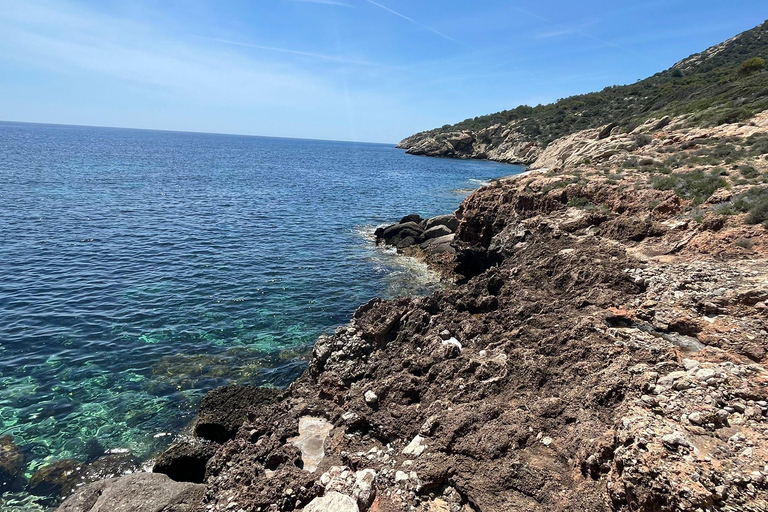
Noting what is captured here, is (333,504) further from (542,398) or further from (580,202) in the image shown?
(580,202)

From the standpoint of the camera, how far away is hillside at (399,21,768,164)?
42.9 metres

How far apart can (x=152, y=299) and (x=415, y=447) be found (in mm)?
18562

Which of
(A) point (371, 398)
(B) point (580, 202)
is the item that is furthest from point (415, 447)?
(B) point (580, 202)

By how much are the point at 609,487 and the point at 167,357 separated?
52.7 ft

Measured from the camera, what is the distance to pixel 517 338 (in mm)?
11234

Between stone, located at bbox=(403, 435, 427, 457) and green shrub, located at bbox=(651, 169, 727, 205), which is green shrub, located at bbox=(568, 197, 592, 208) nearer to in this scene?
green shrub, located at bbox=(651, 169, 727, 205)

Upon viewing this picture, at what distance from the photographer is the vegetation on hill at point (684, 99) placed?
39.2 m

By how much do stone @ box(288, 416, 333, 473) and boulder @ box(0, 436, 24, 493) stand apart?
7800mm

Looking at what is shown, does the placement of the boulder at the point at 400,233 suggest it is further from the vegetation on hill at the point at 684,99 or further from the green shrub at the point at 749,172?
the vegetation on hill at the point at 684,99

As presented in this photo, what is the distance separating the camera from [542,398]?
8.62m

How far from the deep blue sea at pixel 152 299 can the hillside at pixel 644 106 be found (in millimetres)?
32755

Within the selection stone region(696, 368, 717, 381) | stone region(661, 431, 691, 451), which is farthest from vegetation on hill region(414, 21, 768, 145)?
stone region(661, 431, 691, 451)

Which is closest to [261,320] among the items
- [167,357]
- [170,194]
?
[167,357]

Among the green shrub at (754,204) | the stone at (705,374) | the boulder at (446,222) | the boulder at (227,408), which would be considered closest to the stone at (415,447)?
the stone at (705,374)
